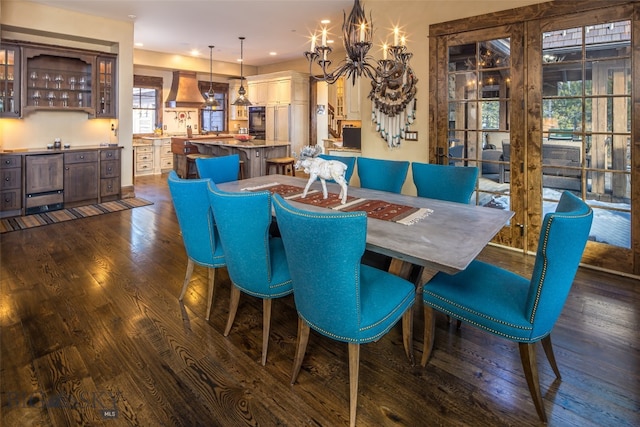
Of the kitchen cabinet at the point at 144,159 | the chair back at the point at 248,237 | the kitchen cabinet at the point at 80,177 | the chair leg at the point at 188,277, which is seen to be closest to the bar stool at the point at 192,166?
the kitchen cabinet at the point at 80,177

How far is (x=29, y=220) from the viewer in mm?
5074

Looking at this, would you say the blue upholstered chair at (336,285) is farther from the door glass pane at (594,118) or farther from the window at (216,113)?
the window at (216,113)

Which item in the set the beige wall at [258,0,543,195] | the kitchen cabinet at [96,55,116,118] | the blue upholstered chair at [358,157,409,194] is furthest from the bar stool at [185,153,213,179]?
the blue upholstered chair at [358,157,409,194]

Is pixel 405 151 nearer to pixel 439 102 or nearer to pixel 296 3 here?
pixel 439 102

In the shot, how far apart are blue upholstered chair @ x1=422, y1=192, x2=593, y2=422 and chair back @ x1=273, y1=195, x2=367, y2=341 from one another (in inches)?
22.7

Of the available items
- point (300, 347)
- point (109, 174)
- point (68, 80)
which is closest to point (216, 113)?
point (68, 80)

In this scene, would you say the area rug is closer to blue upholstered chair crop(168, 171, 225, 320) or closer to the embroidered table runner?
blue upholstered chair crop(168, 171, 225, 320)

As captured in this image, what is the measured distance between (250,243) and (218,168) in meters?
1.92

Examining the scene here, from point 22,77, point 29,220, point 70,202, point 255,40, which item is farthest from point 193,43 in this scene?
point 29,220

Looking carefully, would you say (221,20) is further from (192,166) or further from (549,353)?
(549,353)

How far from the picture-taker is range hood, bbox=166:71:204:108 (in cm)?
952

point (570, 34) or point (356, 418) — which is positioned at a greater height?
point (570, 34)

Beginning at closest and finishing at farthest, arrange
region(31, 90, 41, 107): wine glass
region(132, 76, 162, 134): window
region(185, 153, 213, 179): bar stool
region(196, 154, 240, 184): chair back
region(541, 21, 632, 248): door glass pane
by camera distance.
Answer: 1. region(541, 21, 632, 248): door glass pane
2. region(196, 154, 240, 184): chair back
3. region(31, 90, 41, 107): wine glass
4. region(185, 153, 213, 179): bar stool
5. region(132, 76, 162, 134): window

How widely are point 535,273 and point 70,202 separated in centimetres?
630
